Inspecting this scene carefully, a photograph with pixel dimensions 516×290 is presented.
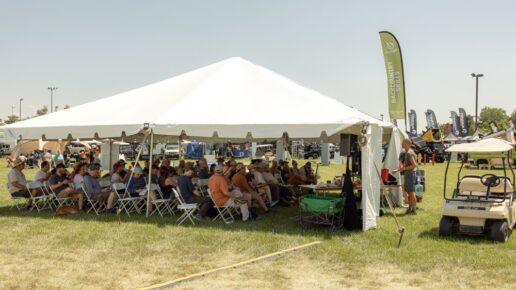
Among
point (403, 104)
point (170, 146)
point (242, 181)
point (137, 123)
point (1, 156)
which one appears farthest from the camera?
point (1, 156)

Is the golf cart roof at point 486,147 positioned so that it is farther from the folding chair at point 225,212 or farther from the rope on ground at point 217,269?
the folding chair at point 225,212

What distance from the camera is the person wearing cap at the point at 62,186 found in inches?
415

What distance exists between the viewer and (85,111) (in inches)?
454

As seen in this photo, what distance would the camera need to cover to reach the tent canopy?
909cm

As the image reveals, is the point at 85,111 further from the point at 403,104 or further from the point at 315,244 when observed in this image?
the point at 403,104

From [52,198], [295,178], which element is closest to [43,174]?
[52,198]

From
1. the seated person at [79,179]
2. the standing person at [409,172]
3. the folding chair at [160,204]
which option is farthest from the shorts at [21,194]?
the standing person at [409,172]

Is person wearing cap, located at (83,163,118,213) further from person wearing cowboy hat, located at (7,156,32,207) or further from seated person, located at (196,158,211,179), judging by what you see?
seated person, located at (196,158,211,179)

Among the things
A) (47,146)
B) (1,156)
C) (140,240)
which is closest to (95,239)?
(140,240)

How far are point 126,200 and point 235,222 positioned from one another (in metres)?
2.53

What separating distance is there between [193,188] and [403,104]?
6.99 m

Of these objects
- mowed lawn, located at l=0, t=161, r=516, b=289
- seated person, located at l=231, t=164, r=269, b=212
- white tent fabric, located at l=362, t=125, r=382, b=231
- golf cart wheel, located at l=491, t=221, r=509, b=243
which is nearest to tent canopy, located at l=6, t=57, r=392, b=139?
white tent fabric, located at l=362, t=125, r=382, b=231

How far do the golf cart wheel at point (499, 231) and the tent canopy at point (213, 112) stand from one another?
107 inches

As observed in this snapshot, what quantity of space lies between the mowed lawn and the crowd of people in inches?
25.6
